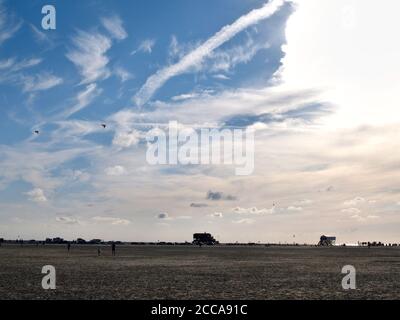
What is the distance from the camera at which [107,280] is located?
49375mm

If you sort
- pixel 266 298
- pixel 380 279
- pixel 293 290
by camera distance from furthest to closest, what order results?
pixel 380 279 < pixel 293 290 < pixel 266 298
